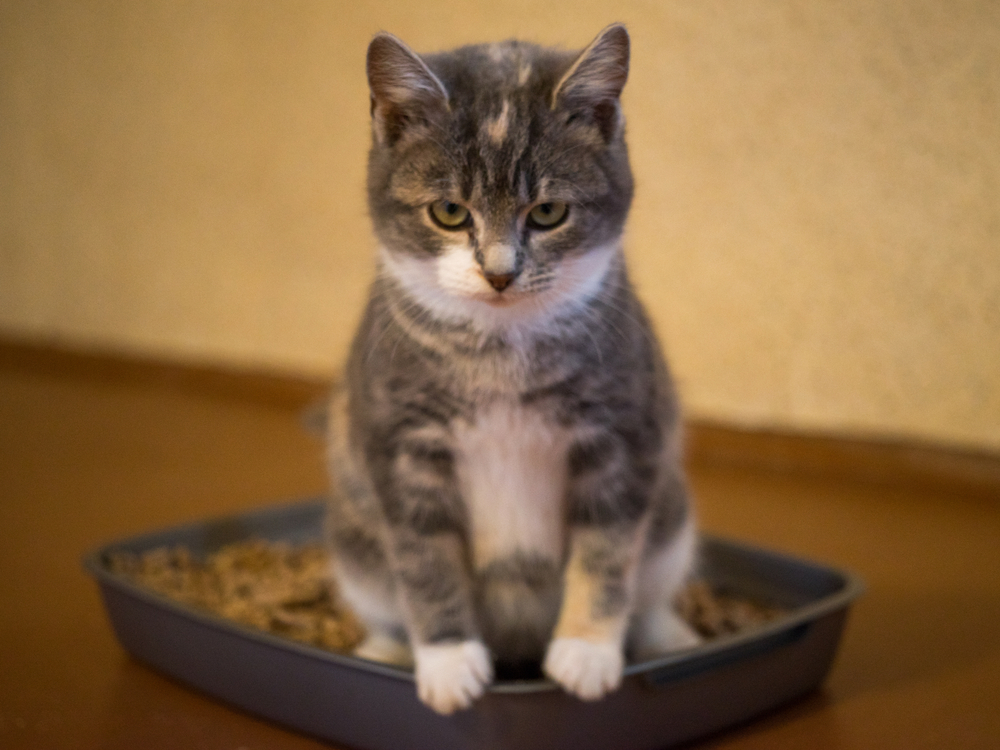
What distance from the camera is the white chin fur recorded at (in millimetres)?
857

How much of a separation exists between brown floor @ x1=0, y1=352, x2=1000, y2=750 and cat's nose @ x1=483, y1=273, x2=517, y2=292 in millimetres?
555

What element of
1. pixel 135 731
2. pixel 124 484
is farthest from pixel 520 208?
pixel 124 484

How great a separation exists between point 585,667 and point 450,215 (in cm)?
47

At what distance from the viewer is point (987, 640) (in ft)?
3.85

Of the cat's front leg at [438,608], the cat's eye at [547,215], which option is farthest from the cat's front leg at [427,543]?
the cat's eye at [547,215]

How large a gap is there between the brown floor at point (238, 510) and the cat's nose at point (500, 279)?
555 mm

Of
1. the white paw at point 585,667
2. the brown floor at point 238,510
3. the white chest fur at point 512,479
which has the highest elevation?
the white chest fur at point 512,479

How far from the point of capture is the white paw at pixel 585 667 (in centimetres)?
86

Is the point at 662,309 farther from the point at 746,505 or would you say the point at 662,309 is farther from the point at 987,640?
the point at 987,640

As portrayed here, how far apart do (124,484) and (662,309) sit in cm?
129

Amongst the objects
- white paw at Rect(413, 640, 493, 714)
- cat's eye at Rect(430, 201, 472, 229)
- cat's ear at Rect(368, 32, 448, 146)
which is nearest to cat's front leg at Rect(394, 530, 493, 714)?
white paw at Rect(413, 640, 493, 714)

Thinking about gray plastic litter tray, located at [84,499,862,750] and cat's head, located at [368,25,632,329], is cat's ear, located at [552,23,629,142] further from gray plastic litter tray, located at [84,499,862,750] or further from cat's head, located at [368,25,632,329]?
gray plastic litter tray, located at [84,499,862,750]

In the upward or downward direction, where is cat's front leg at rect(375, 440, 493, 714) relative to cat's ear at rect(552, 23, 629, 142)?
downward

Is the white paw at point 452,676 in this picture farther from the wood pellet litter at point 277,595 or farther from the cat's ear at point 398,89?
the cat's ear at point 398,89
